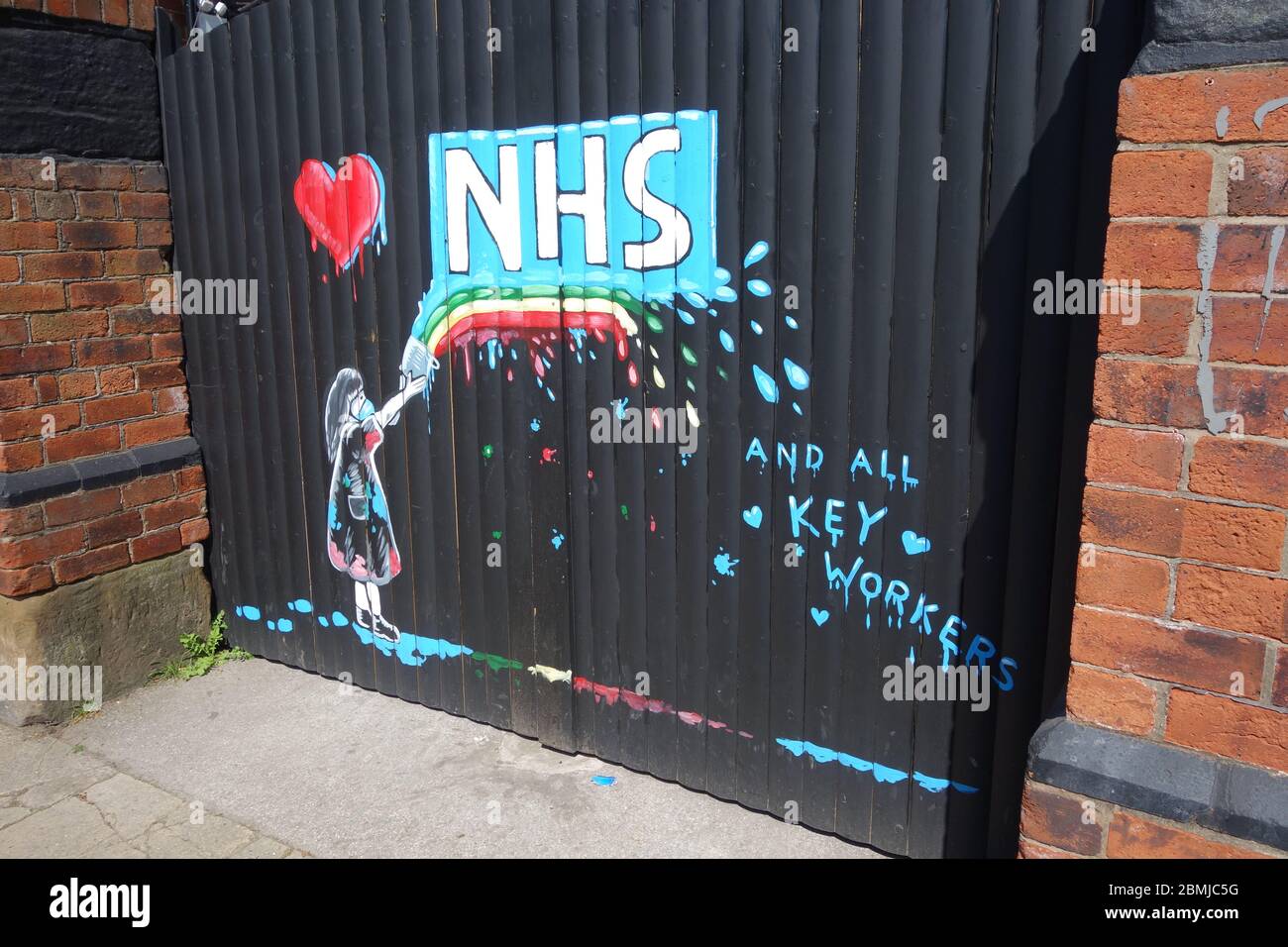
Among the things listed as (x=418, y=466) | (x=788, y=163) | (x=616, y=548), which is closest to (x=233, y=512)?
(x=418, y=466)

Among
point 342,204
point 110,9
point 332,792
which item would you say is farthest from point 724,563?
point 110,9

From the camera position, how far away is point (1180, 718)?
197cm

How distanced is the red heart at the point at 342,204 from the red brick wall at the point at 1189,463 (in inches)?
115

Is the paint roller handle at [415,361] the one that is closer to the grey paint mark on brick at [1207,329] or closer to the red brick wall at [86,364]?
the red brick wall at [86,364]

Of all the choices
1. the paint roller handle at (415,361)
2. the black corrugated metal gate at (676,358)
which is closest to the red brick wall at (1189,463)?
the black corrugated metal gate at (676,358)

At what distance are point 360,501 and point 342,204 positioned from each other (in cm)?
126

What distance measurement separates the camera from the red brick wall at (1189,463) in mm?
1790

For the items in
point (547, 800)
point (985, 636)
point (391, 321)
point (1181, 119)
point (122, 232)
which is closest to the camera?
point (1181, 119)

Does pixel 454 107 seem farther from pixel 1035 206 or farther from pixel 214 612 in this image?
pixel 214 612

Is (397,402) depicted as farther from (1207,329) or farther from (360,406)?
(1207,329)

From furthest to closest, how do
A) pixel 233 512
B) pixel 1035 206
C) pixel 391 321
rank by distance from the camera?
pixel 233 512 < pixel 391 321 < pixel 1035 206

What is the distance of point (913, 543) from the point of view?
2.90 m

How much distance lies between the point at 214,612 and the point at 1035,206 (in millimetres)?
4254

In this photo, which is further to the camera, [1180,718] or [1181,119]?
[1180,718]
